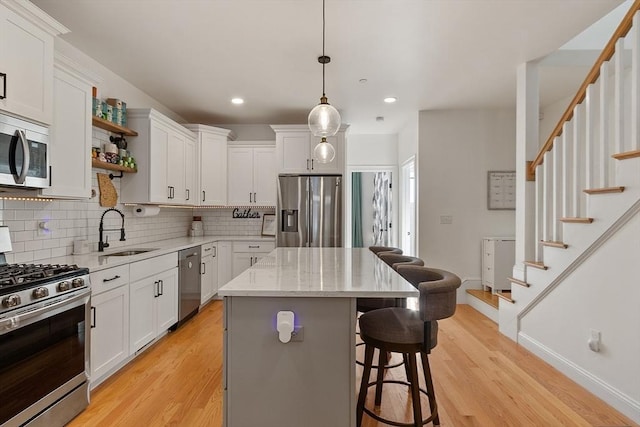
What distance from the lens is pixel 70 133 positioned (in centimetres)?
242

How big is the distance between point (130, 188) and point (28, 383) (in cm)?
224

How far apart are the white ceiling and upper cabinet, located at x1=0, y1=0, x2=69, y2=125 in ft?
1.44

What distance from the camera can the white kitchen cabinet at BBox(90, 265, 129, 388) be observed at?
91.4 inches

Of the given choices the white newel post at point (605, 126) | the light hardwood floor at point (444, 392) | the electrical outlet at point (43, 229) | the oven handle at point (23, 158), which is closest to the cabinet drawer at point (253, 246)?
the light hardwood floor at point (444, 392)

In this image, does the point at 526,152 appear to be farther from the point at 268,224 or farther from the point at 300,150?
the point at 268,224

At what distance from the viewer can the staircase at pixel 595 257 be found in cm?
210

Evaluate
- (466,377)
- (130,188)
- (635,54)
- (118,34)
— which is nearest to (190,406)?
(466,377)

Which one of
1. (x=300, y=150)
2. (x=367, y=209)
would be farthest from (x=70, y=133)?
(x=367, y=209)

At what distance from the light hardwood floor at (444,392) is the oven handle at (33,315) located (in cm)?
75

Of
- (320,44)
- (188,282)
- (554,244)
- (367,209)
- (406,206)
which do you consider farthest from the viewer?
(367,209)

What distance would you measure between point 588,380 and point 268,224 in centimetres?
413

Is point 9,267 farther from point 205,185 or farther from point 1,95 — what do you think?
point 205,185

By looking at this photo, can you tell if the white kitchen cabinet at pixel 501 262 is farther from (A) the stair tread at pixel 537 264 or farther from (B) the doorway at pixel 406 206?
(B) the doorway at pixel 406 206

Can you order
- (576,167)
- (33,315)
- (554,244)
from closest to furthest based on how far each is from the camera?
(33,315) < (576,167) < (554,244)
